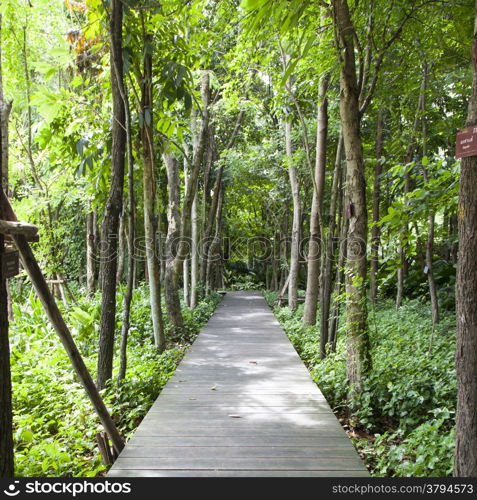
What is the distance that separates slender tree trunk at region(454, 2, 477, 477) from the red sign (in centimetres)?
4

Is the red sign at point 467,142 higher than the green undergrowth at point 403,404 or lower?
higher

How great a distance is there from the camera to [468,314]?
96.7 inches

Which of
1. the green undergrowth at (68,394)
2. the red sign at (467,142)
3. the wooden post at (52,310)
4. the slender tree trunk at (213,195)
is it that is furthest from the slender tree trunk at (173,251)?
the red sign at (467,142)

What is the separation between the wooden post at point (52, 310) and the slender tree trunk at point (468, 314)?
8.39 ft

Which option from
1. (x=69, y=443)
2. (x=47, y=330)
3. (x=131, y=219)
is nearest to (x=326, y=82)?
(x=131, y=219)

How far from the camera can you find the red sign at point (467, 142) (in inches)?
92.2

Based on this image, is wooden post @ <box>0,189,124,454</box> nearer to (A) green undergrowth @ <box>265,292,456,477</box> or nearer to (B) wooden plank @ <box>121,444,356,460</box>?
(B) wooden plank @ <box>121,444,356,460</box>

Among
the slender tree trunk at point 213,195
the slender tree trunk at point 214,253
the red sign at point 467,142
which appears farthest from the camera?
the slender tree trunk at point 214,253

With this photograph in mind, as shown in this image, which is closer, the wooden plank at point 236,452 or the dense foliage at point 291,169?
the wooden plank at point 236,452

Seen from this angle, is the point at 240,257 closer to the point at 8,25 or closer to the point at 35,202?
the point at 35,202
